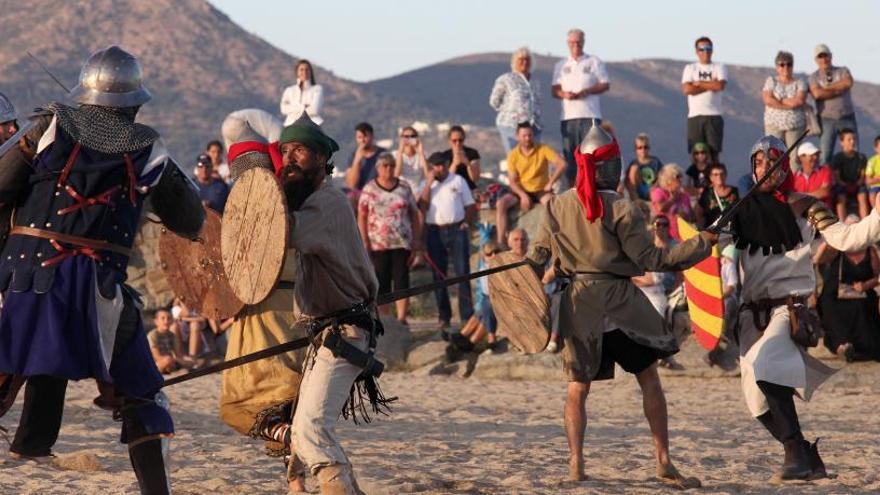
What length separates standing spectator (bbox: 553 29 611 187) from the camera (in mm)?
13695

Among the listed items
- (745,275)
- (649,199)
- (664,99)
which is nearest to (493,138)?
(664,99)

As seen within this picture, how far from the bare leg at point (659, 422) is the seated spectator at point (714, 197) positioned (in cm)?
550

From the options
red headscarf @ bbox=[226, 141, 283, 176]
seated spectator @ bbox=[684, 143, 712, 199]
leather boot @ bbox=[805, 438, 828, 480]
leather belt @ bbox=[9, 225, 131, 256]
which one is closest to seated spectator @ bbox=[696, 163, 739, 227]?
seated spectator @ bbox=[684, 143, 712, 199]

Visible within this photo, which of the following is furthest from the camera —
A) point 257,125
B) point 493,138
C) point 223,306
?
point 493,138

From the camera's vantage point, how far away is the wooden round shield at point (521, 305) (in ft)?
25.2

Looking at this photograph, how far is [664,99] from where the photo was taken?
8912 centimetres

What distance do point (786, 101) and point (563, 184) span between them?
205cm

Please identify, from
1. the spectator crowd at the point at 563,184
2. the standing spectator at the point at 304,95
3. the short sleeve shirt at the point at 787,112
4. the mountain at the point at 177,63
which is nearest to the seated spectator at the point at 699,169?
the spectator crowd at the point at 563,184

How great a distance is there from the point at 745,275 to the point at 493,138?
58.3 m

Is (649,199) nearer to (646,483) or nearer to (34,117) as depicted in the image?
(646,483)

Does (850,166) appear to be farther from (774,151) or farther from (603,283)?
(603,283)

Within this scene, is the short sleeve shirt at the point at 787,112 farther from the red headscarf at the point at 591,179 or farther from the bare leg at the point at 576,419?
the bare leg at the point at 576,419

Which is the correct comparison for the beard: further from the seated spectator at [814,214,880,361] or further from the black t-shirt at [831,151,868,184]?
the black t-shirt at [831,151,868,184]

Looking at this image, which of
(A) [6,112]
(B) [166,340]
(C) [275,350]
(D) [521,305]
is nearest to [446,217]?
(B) [166,340]
